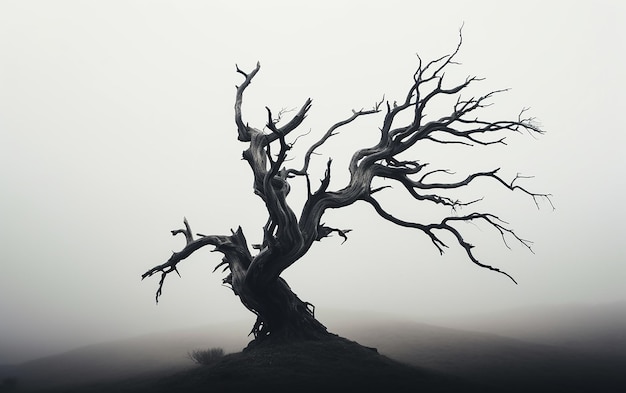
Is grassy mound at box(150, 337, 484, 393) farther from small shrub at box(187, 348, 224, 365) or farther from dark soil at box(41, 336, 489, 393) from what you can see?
small shrub at box(187, 348, 224, 365)

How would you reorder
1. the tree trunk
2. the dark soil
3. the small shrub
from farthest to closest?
the small shrub < the tree trunk < the dark soil

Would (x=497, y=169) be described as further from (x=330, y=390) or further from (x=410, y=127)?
(x=330, y=390)

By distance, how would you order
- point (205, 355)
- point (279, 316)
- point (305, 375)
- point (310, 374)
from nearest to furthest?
1. point (305, 375)
2. point (310, 374)
3. point (279, 316)
4. point (205, 355)

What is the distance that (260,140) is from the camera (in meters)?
12.3

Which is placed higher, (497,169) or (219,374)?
(497,169)

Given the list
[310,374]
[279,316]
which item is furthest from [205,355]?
[310,374]

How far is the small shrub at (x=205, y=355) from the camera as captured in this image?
1258 cm

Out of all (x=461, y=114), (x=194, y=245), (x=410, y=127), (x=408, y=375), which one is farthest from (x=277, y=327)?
(x=461, y=114)

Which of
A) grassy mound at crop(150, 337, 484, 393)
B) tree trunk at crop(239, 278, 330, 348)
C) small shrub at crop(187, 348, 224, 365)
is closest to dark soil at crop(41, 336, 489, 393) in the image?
grassy mound at crop(150, 337, 484, 393)

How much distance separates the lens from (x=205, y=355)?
41.8 ft

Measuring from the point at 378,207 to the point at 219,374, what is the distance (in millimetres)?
5926

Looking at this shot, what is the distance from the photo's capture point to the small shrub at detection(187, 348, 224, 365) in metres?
12.6

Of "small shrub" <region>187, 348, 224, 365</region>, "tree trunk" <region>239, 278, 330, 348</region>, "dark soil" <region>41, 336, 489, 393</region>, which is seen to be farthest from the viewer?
"small shrub" <region>187, 348, 224, 365</region>

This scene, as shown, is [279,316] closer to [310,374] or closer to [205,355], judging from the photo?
[205,355]
